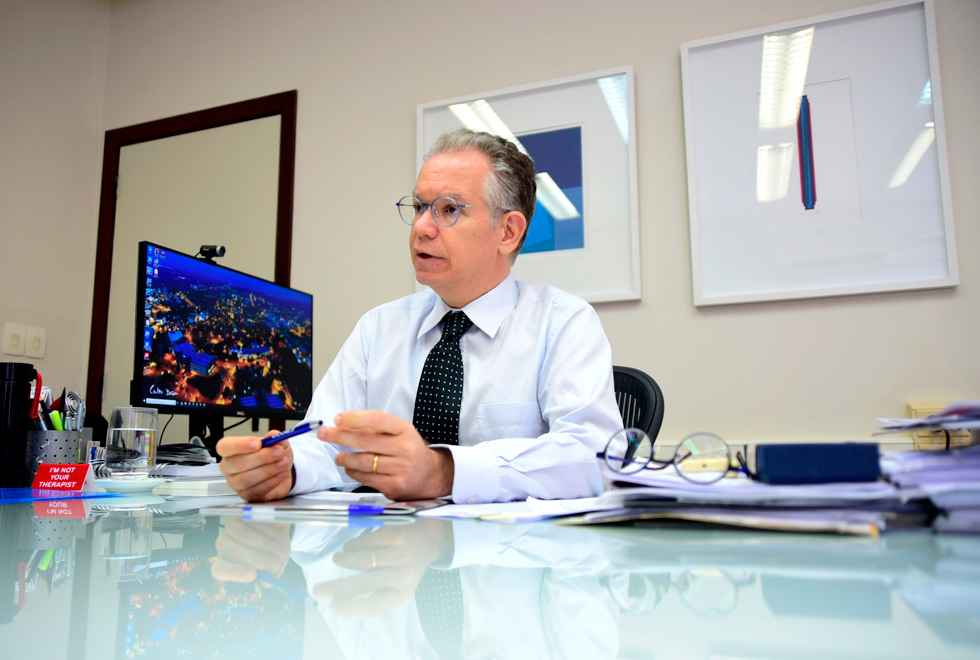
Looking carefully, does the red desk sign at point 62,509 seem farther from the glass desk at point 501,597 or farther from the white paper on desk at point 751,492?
the white paper on desk at point 751,492

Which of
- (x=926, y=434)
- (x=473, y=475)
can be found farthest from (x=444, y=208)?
(x=926, y=434)

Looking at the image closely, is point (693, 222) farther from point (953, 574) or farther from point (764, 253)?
point (953, 574)

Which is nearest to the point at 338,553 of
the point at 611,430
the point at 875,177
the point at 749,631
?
the point at 749,631

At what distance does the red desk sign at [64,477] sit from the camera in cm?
116

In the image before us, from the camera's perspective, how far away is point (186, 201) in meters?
3.11

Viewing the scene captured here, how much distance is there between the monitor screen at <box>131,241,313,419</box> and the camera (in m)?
1.56

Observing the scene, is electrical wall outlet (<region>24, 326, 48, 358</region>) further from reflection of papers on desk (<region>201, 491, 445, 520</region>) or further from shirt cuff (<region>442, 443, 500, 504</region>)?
shirt cuff (<region>442, 443, 500, 504</region>)

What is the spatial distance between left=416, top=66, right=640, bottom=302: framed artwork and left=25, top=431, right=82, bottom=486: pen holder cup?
58.6 inches

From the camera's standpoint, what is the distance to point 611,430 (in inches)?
46.9

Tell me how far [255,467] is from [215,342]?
870mm

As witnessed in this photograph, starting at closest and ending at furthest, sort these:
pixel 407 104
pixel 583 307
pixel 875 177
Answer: pixel 583 307
pixel 875 177
pixel 407 104

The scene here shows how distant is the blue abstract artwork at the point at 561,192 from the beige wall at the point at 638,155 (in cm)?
23

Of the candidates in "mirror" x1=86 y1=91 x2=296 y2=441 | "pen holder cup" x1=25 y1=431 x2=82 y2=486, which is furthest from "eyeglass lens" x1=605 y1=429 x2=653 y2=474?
"mirror" x1=86 y1=91 x2=296 y2=441

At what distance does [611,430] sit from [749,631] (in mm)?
879
